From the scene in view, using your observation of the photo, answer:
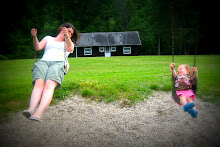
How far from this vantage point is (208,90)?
5230 mm

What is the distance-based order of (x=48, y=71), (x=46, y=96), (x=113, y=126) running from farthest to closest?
(x=113, y=126) < (x=48, y=71) < (x=46, y=96)

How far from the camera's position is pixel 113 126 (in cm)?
379

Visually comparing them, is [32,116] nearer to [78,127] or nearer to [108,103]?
[78,127]

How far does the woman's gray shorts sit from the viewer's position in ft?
9.45

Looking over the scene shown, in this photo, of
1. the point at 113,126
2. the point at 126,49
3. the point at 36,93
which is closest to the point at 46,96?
the point at 36,93

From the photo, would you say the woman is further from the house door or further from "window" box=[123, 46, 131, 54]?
"window" box=[123, 46, 131, 54]

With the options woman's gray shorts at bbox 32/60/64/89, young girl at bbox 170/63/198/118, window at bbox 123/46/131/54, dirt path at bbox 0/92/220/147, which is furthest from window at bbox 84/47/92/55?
young girl at bbox 170/63/198/118

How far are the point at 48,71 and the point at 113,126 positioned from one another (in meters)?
1.73

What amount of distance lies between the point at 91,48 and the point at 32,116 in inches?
769

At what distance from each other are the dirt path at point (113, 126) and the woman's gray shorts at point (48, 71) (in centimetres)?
112

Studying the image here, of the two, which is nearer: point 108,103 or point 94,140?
point 94,140

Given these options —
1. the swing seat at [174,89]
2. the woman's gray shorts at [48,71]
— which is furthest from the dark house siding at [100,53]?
the swing seat at [174,89]

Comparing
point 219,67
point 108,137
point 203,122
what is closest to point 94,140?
point 108,137

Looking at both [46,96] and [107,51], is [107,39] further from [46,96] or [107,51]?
[46,96]
